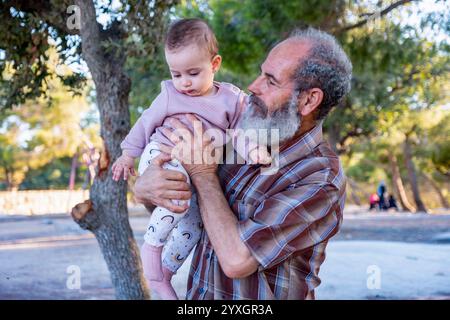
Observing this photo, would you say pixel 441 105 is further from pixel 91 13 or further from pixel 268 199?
pixel 268 199

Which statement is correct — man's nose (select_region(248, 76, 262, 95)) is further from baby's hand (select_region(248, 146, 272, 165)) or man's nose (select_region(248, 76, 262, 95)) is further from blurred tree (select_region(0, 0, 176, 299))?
blurred tree (select_region(0, 0, 176, 299))

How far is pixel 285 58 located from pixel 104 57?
7.30 feet

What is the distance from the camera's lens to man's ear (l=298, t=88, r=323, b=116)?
1.70 meters

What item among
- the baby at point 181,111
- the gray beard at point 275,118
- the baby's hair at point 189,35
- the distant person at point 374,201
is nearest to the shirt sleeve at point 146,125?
the baby at point 181,111

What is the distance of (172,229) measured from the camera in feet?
5.81

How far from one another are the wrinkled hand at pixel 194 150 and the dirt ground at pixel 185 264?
3.88 m

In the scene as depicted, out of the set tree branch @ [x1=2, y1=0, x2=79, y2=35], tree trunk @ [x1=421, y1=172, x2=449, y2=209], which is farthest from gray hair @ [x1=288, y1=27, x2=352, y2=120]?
tree trunk @ [x1=421, y1=172, x2=449, y2=209]

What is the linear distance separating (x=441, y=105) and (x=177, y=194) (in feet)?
51.9

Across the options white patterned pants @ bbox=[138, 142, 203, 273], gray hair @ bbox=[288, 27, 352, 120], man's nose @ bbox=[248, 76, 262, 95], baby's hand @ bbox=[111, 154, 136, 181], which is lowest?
white patterned pants @ bbox=[138, 142, 203, 273]

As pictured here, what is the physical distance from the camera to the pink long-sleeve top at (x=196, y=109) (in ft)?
5.72

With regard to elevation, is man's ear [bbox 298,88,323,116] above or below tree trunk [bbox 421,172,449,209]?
above

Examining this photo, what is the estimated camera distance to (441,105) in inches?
639

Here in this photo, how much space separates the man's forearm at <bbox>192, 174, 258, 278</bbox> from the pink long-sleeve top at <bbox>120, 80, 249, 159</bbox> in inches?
10.9

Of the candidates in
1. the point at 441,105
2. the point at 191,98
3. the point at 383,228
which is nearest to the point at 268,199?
the point at 191,98
